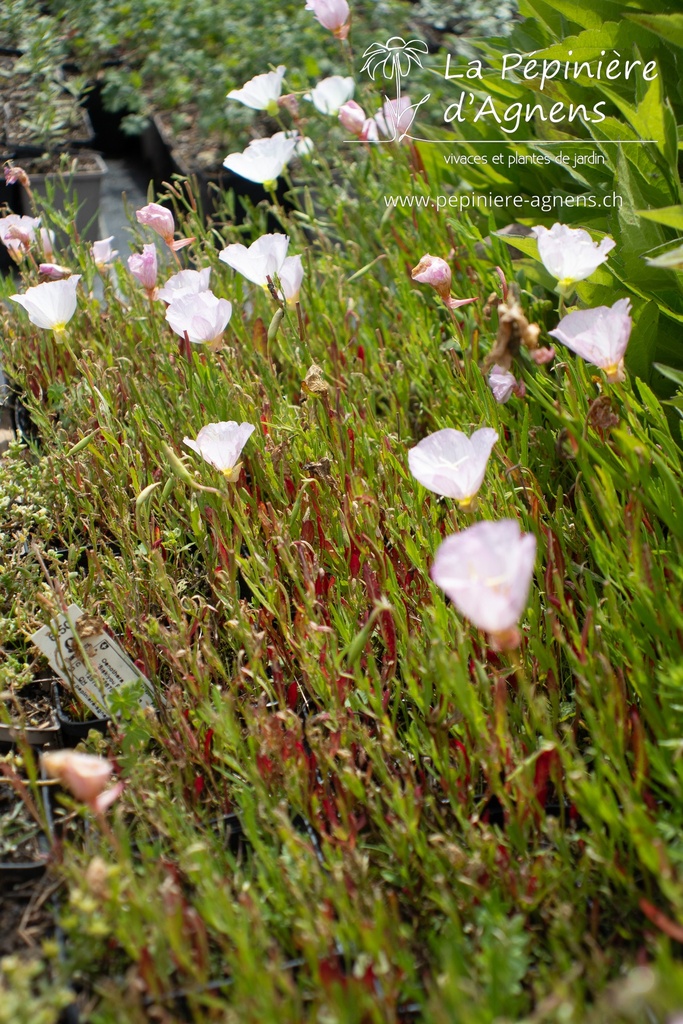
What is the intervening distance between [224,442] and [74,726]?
0.47 m

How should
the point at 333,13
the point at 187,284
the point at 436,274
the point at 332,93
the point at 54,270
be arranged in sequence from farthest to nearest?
the point at 332,93, the point at 333,13, the point at 54,270, the point at 187,284, the point at 436,274

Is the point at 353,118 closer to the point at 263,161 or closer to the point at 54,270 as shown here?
the point at 263,161

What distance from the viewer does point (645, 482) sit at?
1.25 m

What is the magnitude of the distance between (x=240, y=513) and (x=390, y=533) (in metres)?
0.25

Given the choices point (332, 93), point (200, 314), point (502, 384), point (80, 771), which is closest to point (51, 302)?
point (200, 314)

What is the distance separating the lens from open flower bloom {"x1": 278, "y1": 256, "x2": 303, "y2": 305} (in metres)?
1.72

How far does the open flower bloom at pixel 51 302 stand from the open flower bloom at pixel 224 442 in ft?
1.65

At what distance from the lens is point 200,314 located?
154cm

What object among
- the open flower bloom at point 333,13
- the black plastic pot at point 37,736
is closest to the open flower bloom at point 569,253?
the black plastic pot at point 37,736

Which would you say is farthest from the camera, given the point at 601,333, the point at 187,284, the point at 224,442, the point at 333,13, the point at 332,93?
the point at 332,93

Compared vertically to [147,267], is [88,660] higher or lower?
lower

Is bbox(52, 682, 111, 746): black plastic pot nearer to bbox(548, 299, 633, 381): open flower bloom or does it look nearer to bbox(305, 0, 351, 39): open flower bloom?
bbox(548, 299, 633, 381): open flower bloom

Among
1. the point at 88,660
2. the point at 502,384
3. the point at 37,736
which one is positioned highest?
the point at 502,384

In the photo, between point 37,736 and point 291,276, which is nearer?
point 37,736
